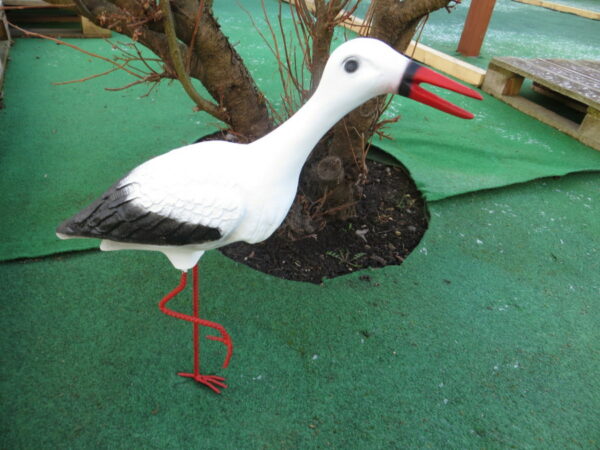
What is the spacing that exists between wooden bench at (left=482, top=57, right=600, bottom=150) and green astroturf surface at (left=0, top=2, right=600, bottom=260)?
0.32 feet

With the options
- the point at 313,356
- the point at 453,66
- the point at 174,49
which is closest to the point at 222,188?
the point at 174,49

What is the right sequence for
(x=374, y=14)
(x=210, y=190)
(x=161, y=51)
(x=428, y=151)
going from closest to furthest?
(x=210, y=190), (x=161, y=51), (x=374, y=14), (x=428, y=151)

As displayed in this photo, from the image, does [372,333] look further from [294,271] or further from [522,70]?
[522,70]

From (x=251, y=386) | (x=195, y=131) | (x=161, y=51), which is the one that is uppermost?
(x=161, y=51)

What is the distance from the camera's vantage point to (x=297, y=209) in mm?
1699

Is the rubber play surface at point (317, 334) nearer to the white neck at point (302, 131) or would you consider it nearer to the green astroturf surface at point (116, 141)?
the green astroturf surface at point (116, 141)

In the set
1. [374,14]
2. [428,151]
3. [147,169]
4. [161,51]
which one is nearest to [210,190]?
[147,169]

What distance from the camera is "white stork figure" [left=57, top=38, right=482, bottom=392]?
0.85 meters

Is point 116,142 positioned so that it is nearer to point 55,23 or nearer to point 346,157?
point 346,157

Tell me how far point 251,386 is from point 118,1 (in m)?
1.20

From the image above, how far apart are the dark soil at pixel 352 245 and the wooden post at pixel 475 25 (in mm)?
3052

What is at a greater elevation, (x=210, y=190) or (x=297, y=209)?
(x=210, y=190)

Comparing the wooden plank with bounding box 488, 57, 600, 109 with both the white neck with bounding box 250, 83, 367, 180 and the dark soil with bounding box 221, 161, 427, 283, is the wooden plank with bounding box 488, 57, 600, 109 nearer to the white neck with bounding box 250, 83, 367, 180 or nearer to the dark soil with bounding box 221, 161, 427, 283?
the dark soil with bounding box 221, 161, 427, 283

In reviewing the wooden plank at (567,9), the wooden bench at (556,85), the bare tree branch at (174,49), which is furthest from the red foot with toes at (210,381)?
the wooden plank at (567,9)
